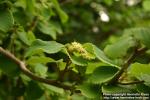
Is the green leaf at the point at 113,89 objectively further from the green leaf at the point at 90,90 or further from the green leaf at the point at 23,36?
the green leaf at the point at 23,36

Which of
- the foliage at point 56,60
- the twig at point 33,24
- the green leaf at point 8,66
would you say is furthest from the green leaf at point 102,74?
the twig at point 33,24

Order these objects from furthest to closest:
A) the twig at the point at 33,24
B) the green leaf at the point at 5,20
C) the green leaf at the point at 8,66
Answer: the twig at the point at 33,24 < the green leaf at the point at 8,66 < the green leaf at the point at 5,20

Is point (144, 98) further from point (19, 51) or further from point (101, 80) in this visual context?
point (19, 51)

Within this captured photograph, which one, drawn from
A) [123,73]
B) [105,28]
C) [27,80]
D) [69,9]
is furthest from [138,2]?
[123,73]

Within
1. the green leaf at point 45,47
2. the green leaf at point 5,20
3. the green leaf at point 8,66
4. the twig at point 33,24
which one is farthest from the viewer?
the twig at point 33,24

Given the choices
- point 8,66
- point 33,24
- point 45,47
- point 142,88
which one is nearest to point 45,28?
point 33,24

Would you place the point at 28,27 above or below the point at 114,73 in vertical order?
above

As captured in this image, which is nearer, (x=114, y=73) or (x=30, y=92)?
(x=114, y=73)
